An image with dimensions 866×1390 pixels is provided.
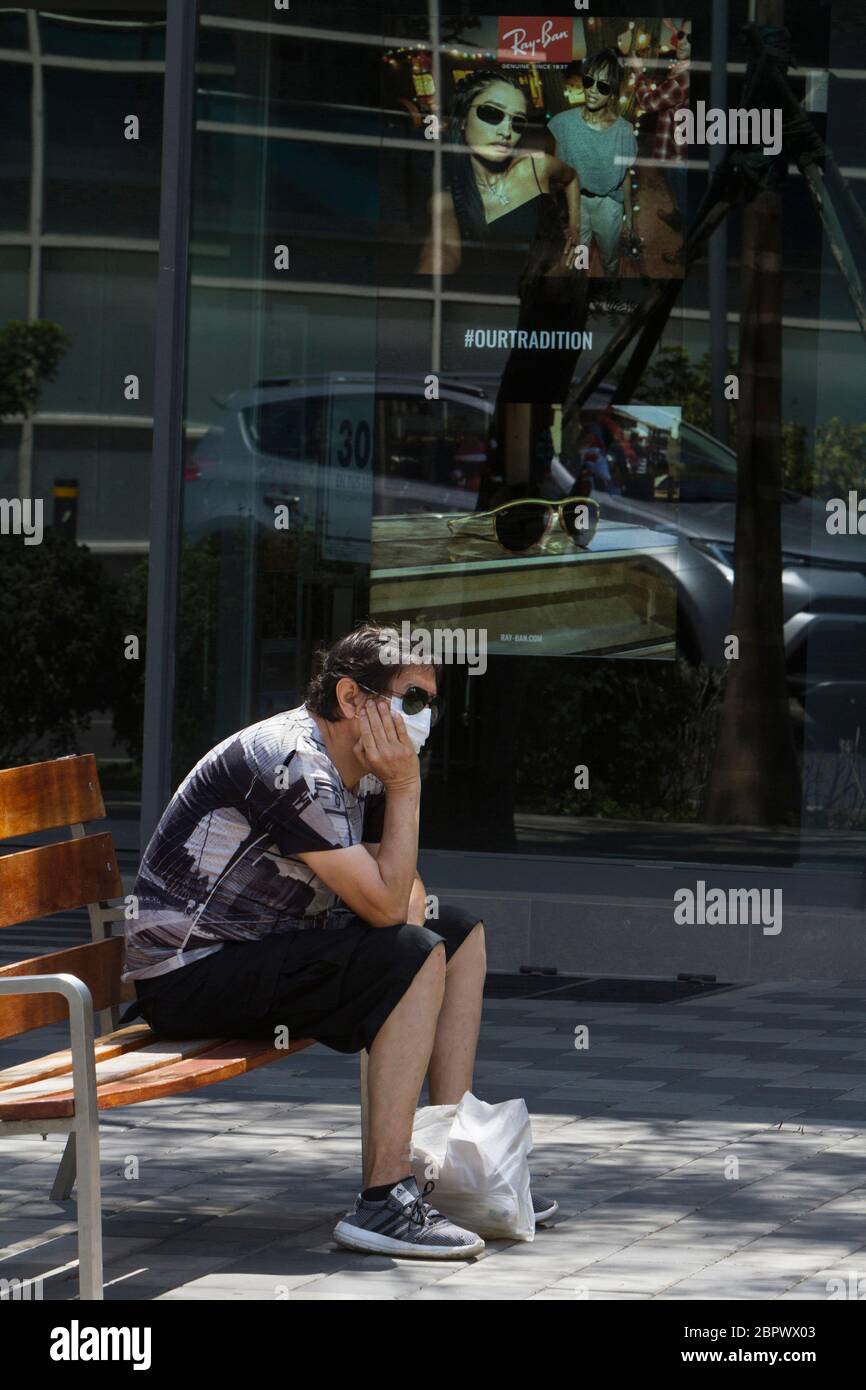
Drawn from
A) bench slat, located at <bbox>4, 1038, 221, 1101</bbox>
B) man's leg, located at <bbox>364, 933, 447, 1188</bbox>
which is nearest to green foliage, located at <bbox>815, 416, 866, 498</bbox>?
man's leg, located at <bbox>364, 933, 447, 1188</bbox>

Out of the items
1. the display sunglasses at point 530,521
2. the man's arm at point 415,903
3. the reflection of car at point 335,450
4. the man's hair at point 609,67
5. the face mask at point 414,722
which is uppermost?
the man's hair at point 609,67

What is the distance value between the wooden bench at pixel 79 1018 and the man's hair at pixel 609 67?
4741 millimetres

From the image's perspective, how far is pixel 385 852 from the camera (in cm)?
467

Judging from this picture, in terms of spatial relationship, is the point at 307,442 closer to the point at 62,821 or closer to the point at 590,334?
the point at 590,334

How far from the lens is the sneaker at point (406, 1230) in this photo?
14.7ft

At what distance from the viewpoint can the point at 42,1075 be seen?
14.1ft

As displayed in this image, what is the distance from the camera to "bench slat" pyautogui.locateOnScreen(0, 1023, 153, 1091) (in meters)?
4.28

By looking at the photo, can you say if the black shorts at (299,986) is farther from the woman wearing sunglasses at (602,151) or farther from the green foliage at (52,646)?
the green foliage at (52,646)

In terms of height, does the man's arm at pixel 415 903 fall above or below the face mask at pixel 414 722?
below

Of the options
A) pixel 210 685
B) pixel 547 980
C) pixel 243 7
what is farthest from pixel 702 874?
pixel 243 7
